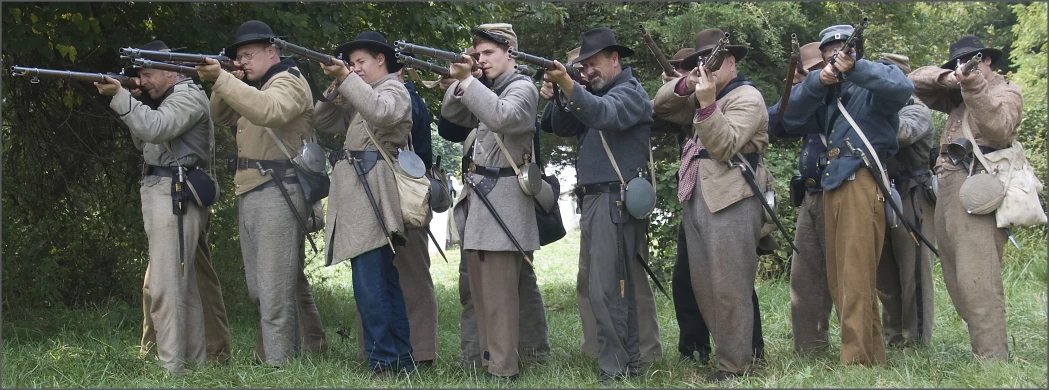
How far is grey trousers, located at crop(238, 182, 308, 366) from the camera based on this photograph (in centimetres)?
605

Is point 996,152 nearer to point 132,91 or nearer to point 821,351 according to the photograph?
point 821,351

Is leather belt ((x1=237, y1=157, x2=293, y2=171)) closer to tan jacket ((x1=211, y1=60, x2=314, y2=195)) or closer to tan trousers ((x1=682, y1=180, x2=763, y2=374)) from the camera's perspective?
tan jacket ((x1=211, y1=60, x2=314, y2=195))

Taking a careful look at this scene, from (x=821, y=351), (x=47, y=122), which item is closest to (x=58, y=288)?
(x=47, y=122)

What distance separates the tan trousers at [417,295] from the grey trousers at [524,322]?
0.19 metres

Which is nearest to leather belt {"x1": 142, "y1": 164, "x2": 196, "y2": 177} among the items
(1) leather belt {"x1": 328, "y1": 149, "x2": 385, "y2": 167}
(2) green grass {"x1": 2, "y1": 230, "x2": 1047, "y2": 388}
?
(1) leather belt {"x1": 328, "y1": 149, "x2": 385, "y2": 167}

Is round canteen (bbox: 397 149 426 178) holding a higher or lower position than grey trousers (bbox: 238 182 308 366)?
higher

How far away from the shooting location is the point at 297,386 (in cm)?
558

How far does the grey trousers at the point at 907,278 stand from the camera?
6.57 metres

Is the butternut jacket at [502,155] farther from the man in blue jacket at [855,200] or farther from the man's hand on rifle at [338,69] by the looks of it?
the man in blue jacket at [855,200]

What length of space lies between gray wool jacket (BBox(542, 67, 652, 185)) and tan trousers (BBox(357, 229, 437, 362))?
1185 mm

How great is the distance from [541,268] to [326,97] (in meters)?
8.34

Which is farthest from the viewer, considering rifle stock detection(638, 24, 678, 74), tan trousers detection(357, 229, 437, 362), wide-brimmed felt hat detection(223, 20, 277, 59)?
tan trousers detection(357, 229, 437, 362)

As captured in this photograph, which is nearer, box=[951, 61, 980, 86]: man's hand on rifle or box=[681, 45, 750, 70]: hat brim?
box=[951, 61, 980, 86]: man's hand on rifle

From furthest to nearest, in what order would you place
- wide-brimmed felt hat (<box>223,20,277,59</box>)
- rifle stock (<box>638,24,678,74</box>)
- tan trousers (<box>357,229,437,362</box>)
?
tan trousers (<box>357,229,437,362</box>) < wide-brimmed felt hat (<box>223,20,277,59</box>) < rifle stock (<box>638,24,678,74</box>)
